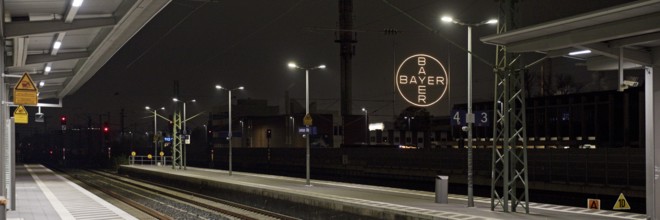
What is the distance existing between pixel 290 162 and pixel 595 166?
156 feet

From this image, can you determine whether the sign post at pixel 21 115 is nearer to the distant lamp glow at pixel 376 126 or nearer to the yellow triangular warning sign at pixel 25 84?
the yellow triangular warning sign at pixel 25 84

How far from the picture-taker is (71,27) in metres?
17.1

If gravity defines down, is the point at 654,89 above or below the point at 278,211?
above

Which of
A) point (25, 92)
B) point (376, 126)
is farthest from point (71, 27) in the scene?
point (376, 126)

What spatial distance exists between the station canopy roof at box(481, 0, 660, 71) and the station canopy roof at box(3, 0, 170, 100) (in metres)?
7.61

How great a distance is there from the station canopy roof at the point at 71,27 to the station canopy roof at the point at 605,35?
7.61m

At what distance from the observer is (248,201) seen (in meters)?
31.9

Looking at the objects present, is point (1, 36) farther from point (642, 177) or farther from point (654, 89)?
point (642, 177)

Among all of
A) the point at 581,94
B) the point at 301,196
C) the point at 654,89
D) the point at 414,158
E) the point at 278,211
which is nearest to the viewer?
the point at 654,89

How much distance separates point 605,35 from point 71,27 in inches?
480

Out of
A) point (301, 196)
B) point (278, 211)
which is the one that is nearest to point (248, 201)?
point (278, 211)

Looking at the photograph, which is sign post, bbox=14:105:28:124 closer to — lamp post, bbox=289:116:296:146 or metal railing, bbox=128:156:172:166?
metal railing, bbox=128:156:172:166

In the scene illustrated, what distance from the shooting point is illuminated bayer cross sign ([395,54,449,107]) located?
24.8 meters

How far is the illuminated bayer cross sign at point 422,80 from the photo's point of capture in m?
24.8
